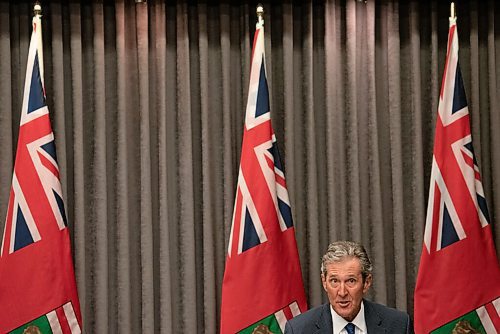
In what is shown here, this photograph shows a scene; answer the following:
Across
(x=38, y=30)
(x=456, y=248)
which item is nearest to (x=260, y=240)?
(x=456, y=248)

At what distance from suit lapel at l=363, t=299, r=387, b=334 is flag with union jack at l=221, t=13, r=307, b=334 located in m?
1.37

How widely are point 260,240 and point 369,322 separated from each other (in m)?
1.47

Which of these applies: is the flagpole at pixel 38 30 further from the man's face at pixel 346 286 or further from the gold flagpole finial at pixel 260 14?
the man's face at pixel 346 286

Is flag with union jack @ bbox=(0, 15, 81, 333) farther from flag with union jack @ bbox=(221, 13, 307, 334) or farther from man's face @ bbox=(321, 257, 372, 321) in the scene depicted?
man's face @ bbox=(321, 257, 372, 321)

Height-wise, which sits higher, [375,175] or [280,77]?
[280,77]

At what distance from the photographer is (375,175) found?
5883 mm

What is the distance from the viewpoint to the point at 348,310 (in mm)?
4078

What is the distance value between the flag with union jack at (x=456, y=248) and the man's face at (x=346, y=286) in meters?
1.40

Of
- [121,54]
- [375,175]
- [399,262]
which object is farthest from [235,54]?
[399,262]

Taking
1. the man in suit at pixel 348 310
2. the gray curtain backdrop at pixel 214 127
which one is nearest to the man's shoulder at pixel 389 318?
the man in suit at pixel 348 310

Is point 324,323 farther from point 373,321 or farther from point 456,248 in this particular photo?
point 456,248

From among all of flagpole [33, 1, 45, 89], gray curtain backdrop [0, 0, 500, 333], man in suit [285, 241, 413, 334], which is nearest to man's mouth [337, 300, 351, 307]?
man in suit [285, 241, 413, 334]

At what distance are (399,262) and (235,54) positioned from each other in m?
1.68

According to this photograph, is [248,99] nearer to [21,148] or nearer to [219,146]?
[219,146]
